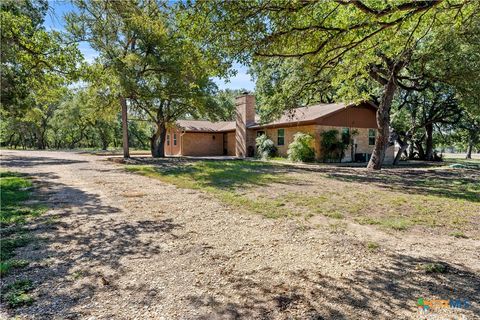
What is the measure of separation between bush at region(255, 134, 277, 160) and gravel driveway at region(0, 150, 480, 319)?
17.3 metres

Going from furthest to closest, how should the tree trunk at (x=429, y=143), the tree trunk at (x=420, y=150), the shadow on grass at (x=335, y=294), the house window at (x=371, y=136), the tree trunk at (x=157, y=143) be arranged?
the tree trunk at (x=420, y=150) → the tree trunk at (x=429, y=143) → the tree trunk at (x=157, y=143) → the house window at (x=371, y=136) → the shadow on grass at (x=335, y=294)

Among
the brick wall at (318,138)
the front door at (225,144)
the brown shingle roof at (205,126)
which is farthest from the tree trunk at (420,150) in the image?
the front door at (225,144)

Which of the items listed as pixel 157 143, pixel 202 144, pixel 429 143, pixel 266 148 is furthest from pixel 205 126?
pixel 429 143

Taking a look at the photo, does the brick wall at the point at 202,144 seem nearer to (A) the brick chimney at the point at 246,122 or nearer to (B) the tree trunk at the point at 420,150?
(A) the brick chimney at the point at 246,122

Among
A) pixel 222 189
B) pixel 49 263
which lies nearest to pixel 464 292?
pixel 49 263

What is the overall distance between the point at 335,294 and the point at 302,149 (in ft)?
56.6

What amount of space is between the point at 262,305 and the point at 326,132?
18420 mm

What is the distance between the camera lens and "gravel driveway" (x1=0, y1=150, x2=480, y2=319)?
2.76 metres

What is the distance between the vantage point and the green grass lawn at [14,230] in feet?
9.80

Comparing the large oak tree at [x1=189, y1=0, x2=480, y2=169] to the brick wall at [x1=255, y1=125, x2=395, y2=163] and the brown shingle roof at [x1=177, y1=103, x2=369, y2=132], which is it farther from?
the brick wall at [x1=255, y1=125, x2=395, y2=163]

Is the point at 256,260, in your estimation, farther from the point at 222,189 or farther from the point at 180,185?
the point at 180,185

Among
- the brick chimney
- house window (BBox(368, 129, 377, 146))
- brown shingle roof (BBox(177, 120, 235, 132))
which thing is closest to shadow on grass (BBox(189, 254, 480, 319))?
house window (BBox(368, 129, 377, 146))

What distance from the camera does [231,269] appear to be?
3613mm

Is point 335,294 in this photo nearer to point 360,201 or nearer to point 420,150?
point 360,201
